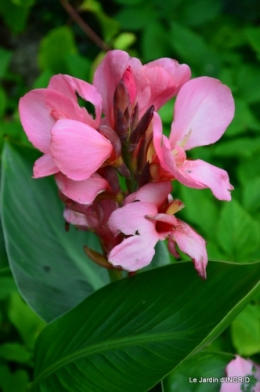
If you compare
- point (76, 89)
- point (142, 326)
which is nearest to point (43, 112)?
point (76, 89)

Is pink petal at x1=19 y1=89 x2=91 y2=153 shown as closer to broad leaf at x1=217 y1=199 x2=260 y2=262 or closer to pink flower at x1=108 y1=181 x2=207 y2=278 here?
pink flower at x1=108 y1=181 x2=207 y2=278

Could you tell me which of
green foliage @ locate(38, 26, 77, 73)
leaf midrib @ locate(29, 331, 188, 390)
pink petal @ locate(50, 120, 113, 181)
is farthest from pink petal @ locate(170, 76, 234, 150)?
green foliage @ locate(38, 26, 77, 73)

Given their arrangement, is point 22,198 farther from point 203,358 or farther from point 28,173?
point 203,358

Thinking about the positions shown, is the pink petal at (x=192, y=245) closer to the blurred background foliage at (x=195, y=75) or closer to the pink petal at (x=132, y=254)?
the pink petal at (x=132, y=254)

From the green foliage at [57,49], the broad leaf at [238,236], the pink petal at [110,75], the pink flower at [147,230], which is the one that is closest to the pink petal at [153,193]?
the pink flower at [147,230]

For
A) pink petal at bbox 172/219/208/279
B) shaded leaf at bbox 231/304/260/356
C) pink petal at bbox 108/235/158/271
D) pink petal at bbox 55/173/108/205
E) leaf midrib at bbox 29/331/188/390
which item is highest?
pink petal at bbox 55/173/108/205

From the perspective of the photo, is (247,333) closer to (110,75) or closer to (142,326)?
(142,326)
